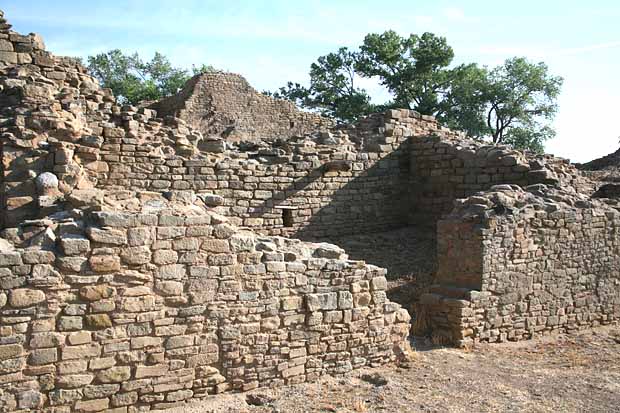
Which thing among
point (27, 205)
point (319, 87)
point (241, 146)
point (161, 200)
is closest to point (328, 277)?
point (161, 200)

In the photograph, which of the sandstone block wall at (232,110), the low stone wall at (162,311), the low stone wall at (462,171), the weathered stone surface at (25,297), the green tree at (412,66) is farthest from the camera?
the green tree at (412,66)

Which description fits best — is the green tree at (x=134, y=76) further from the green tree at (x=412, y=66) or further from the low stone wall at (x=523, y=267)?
the low stone wall at (x=523, y=267)

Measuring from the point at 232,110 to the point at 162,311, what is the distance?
1584 centimetres

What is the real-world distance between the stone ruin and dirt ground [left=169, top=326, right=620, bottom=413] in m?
0.25

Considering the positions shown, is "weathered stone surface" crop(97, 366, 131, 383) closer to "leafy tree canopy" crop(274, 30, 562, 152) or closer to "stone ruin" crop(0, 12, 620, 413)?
"stone ruin" crop(0, 12, 620, 413)

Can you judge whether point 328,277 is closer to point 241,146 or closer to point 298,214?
point 298,214

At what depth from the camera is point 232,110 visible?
67.7 ft

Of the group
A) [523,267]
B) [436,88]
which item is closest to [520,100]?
[436,88]

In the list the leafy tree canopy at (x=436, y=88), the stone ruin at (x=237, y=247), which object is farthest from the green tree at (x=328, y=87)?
the stone ruin at (x=237, y=247)

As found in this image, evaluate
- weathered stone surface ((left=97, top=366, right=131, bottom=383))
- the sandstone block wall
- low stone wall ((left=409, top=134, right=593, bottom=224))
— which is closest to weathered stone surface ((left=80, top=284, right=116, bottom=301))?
weathered stone surface ((left=97, top=366, right=131, bottom=383))

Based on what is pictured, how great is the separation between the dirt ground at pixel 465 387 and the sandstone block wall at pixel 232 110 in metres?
12.9

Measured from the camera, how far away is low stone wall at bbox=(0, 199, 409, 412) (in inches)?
194

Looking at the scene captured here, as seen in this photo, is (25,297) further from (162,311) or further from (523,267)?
(523,267)

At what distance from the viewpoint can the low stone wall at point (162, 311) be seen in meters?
4.93
